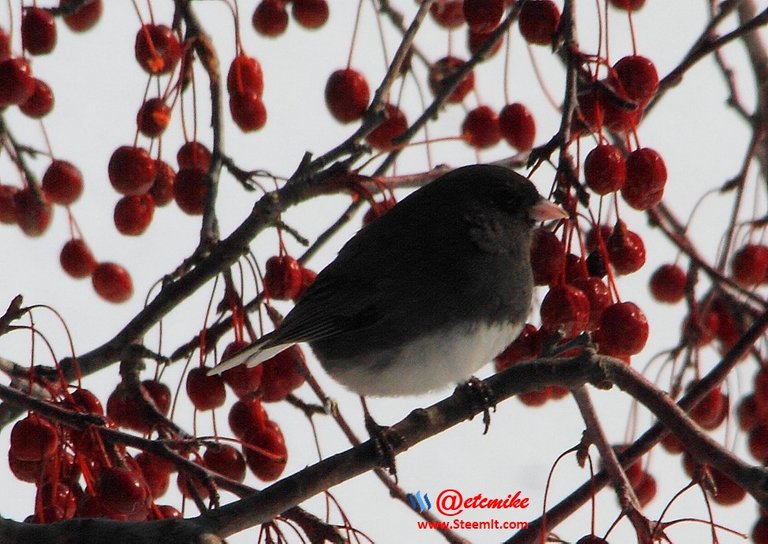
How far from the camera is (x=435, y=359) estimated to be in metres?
1.83

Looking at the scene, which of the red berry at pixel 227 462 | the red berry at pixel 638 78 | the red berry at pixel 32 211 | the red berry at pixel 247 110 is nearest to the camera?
the red berry at pixel 638 78

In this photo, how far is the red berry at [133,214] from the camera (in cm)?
203

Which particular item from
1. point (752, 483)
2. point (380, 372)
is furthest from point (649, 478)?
point (752, 483)

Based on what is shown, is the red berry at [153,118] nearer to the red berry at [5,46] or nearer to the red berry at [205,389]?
the red berry at [5,46]

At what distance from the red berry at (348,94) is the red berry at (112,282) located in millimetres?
539

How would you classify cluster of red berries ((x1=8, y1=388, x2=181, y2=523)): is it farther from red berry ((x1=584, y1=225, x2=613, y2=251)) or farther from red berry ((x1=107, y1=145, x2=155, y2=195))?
red berry ((x1=584, y1=225, x2=613, y2=251))

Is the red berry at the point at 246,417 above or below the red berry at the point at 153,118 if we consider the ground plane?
below

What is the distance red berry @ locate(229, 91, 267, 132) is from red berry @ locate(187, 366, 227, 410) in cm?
50

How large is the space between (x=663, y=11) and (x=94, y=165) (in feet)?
6.07

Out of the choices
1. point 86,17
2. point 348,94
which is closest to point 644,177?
point 348,94

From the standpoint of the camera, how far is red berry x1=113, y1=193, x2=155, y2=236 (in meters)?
2.03

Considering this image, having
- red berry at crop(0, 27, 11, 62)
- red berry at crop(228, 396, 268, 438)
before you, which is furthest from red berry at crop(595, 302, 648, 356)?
red berry at crop(0, 27, 11, 62)

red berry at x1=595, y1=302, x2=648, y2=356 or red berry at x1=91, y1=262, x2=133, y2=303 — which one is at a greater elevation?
red berry at x1=91, y1=262, x2=133, y2=303

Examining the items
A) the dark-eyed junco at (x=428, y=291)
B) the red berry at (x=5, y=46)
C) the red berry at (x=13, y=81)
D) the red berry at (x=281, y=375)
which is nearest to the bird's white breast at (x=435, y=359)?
the dark-eyed junco at (x=428, y=291)
